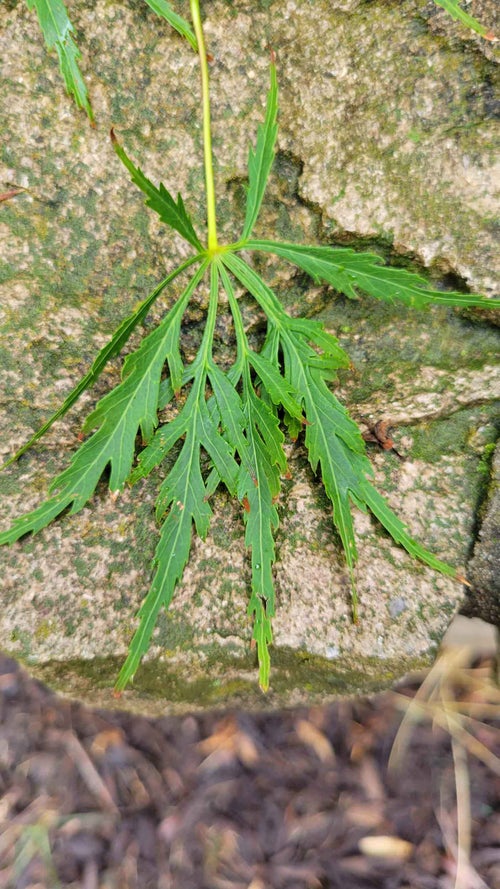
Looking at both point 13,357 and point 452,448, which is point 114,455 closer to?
point 13,357

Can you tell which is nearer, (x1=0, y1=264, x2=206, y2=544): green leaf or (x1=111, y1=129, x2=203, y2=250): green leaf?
(x1=111, y1=129, x2=203, y2=250): green leaf

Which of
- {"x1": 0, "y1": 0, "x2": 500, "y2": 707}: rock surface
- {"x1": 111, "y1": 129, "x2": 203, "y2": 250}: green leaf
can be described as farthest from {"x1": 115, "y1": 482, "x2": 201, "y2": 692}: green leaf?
{"x1": 111, "y1": 129, "x2": 203, "y2": 250}: green leaf

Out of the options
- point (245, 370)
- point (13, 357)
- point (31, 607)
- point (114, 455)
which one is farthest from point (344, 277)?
point (31, 607)

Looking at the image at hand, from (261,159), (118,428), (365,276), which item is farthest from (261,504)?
(261,159)

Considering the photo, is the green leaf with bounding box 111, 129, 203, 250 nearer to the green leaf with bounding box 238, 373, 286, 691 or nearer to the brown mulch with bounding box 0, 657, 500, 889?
the green leaf with bounding box 238, 373, 286, 691

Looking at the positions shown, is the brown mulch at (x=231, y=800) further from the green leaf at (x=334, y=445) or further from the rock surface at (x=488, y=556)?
the green leaf at (x=334, y=445)

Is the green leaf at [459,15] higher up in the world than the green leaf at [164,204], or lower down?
higher up

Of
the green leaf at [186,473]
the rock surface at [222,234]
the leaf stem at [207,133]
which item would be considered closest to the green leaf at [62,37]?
the rock surface at [222,234]
